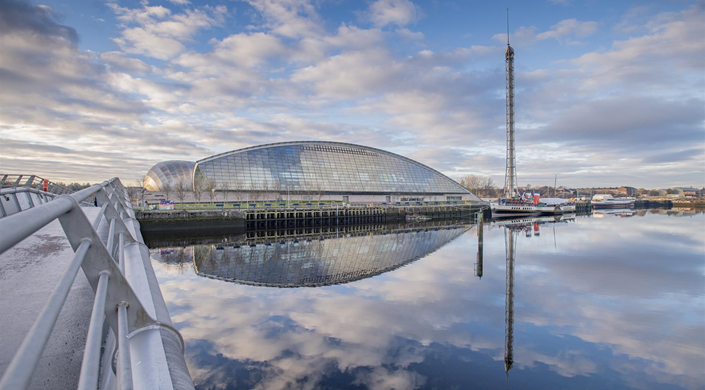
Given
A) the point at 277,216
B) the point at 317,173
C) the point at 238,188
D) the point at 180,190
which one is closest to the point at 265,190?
the point at 238,188

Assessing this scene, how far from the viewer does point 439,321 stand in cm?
1081

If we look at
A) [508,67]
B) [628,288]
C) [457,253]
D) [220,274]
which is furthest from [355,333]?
[508,67]

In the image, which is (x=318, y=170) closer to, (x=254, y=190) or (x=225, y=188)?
(x=254, y=190)

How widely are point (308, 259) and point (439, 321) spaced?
1173 cm

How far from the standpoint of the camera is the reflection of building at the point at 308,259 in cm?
1680

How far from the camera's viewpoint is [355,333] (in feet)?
32.4

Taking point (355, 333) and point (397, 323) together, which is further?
point (397, 323)

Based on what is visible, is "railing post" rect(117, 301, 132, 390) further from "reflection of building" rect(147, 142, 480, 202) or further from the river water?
"reflection of building" rect(147, 142, 480, 202)

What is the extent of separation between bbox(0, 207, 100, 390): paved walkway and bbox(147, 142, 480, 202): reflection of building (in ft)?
194

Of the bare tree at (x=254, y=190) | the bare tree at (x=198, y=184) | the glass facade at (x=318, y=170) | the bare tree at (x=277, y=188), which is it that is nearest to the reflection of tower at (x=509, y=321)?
the bare tree at (x=277, y=188)

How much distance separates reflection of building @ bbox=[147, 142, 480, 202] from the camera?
6334cm

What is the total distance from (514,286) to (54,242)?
1480 cm

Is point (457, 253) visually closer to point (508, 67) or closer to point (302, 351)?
point (302, 351)

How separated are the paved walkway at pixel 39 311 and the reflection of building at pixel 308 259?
11253 millimetres
